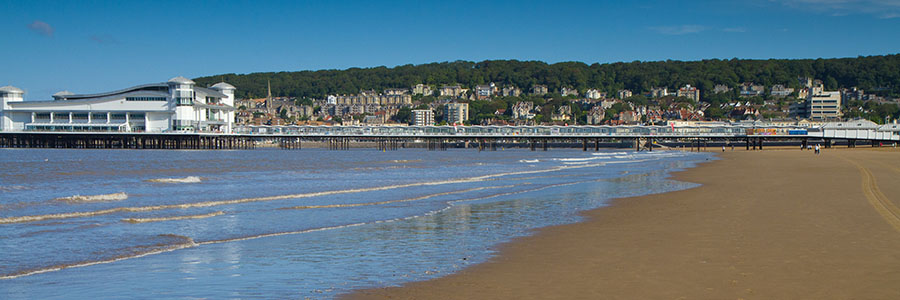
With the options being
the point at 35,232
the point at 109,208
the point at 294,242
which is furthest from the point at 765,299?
the point at 109,208

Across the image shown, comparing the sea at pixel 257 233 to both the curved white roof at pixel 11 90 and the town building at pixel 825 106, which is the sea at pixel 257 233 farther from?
the town building at pixel 825 106

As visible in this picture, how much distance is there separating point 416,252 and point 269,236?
9.31 feet

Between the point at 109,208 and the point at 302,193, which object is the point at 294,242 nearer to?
the point at 109,208

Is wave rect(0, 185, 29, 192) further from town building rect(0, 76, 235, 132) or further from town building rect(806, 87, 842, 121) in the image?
town building rect(806, 87, 842, 121)

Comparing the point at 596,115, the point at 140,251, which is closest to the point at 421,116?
the point at 596,115

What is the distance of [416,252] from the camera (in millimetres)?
9500

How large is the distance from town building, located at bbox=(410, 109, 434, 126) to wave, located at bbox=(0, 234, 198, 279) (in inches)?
6962

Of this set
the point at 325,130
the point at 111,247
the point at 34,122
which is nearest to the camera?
the point at 111,247

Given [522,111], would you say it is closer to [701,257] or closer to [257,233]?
[257,233]

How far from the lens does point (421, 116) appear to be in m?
189

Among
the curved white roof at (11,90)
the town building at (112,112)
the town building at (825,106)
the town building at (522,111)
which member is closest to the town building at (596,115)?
the town building at (522,111)

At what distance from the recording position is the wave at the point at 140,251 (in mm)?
8234

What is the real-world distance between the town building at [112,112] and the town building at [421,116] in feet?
355

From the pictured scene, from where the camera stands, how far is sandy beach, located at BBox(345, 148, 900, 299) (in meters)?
6.85
